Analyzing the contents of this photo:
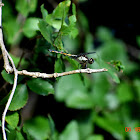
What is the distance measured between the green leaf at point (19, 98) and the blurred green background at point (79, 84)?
11 millimetres

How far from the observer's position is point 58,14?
93 centimetres

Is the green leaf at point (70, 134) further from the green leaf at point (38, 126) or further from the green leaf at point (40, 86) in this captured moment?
the green leaf at point (40, 86)

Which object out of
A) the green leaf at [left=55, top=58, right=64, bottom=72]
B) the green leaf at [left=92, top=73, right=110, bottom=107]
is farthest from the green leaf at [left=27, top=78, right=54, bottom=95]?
the green leaf at [left=92, top=73, right=110, bottom=107]

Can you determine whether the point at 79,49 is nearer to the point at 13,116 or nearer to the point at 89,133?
the point at 89,133

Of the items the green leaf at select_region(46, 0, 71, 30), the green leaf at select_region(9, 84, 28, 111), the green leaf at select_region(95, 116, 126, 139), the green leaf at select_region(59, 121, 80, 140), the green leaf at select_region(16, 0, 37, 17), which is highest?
the green leaf at select_region(16, 0, 37, 17)

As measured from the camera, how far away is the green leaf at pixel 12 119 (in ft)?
2.91

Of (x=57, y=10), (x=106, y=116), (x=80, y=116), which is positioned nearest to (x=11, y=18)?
(x=57, y=10)

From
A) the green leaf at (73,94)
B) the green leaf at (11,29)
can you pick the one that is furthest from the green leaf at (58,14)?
the green leaf at (73,94)

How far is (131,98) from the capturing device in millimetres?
2277

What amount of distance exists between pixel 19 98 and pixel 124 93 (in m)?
1.59

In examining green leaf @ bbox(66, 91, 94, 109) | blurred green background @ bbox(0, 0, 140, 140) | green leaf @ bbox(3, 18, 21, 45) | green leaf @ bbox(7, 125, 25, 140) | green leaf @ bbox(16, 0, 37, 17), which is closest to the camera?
green leaf @ bbox(7, 125, 25, 140)

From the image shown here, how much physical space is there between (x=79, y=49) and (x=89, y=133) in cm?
106

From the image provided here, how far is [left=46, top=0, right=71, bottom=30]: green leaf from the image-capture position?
35.7 inches

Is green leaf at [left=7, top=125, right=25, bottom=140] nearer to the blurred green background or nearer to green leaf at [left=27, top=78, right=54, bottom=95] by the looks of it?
the blurred green background
